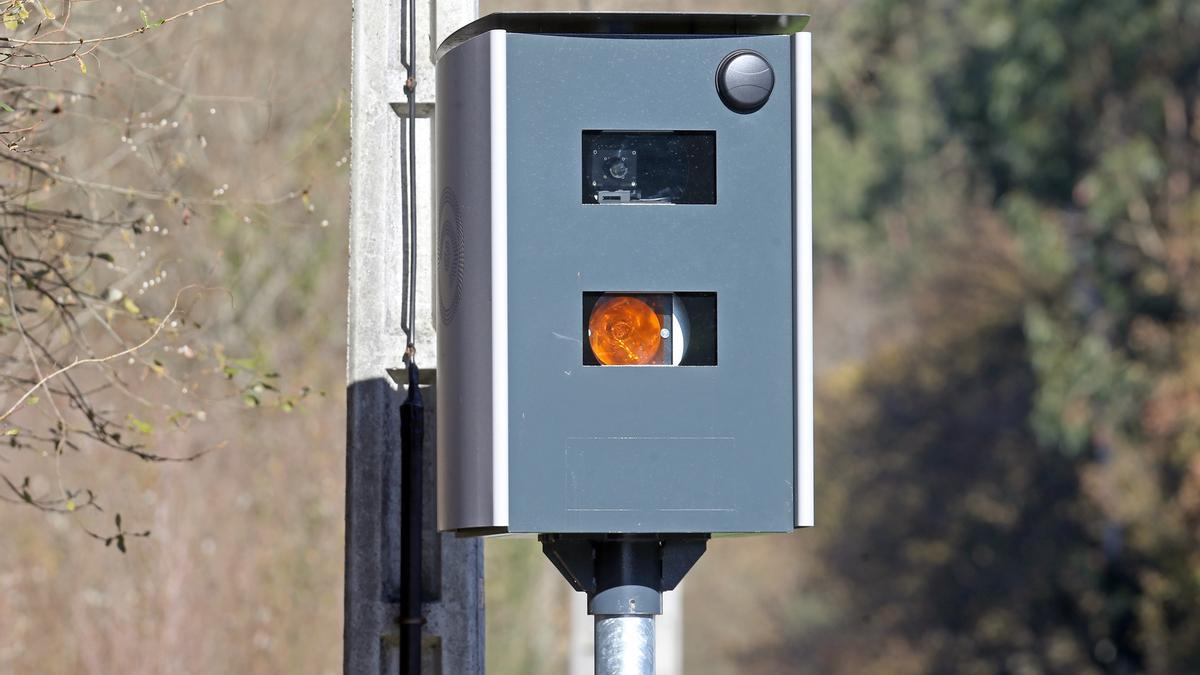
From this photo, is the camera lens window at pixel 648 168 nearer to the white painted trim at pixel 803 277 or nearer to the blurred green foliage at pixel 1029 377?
the white painted trim at pixel 803 277

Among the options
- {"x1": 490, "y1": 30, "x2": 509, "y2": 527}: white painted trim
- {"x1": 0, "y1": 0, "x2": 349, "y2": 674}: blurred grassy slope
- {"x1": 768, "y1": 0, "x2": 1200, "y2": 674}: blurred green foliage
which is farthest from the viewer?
{"x1": 768, "y1": 0, "x2": 1200, "y2": 674}: blurred green foliage

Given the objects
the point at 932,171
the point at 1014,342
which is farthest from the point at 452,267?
the point at 932,171

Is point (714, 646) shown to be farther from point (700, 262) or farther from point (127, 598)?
point (700, 262)

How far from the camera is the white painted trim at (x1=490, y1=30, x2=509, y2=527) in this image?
5207 mm

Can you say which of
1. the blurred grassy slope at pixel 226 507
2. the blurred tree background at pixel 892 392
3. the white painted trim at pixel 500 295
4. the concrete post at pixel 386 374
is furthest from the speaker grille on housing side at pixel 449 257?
the blurred grassy slope at pixel 226 507

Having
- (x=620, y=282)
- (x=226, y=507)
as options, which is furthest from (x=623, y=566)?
(x=226, y=507)

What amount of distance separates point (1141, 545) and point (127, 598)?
55.7 ft

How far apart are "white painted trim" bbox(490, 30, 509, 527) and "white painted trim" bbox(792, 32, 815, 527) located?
669mm

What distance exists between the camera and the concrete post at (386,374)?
20.4 feet

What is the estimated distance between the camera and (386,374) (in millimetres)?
6316

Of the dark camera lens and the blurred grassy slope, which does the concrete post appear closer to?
the dark camera lens

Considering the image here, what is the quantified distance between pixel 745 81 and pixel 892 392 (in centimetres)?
4050

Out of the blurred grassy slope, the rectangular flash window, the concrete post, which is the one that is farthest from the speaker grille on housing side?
the blurred grassy slope

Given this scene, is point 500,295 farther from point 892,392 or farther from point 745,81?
point 892,392
